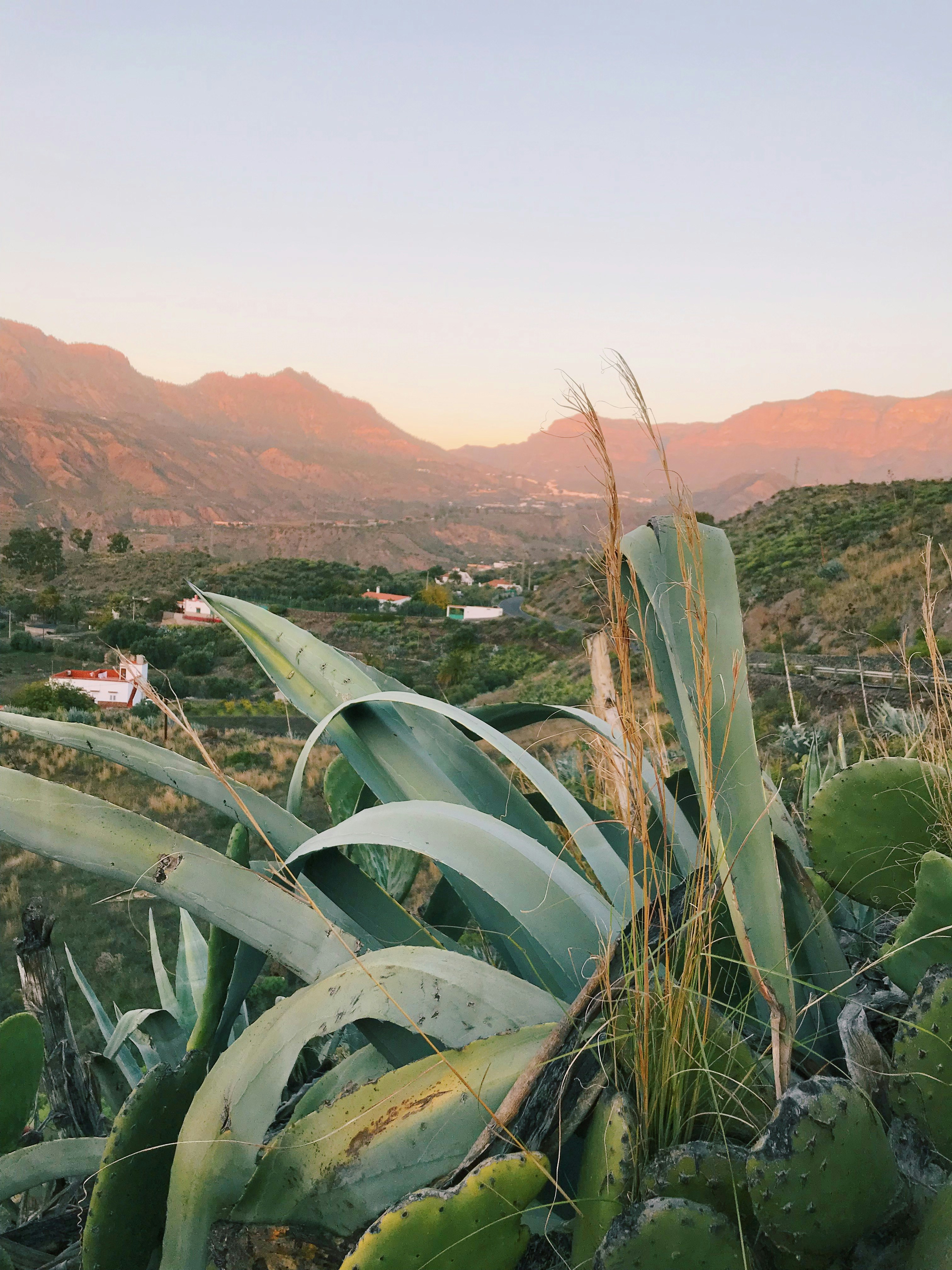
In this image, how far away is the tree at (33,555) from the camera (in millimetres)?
56750

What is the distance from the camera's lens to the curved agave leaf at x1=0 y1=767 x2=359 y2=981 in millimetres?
976

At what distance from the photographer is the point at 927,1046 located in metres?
0.80

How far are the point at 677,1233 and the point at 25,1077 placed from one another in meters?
0.98

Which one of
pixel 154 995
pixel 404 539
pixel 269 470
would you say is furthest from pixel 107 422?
pixel 154 995

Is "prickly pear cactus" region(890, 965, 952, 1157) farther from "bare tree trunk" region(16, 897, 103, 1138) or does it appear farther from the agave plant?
"bare tree trunk" region(16, 897, 103, 1138)

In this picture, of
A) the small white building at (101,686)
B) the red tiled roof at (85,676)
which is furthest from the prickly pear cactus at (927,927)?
the red tiled roof at (85,676)

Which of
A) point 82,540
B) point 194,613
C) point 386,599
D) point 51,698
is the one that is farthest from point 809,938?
point 82,540

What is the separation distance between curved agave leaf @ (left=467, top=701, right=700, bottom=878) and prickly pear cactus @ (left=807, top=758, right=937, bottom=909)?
0.24 m

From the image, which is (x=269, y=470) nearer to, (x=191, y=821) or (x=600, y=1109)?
(x=191, y=821)

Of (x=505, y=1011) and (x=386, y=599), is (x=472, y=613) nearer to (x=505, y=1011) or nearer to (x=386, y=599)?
(x=386, y=599)

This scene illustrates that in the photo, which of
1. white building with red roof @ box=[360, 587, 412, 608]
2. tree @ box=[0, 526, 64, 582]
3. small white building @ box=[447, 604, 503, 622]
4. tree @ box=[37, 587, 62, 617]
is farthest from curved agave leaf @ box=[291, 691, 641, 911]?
tree @ box=[0, 526, 64, 582]

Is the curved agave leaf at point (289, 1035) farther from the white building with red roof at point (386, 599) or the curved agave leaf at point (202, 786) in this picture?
the white building with red roof at point (386, 599)

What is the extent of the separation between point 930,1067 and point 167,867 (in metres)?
0.82

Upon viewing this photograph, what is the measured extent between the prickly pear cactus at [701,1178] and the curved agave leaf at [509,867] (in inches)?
9.4
